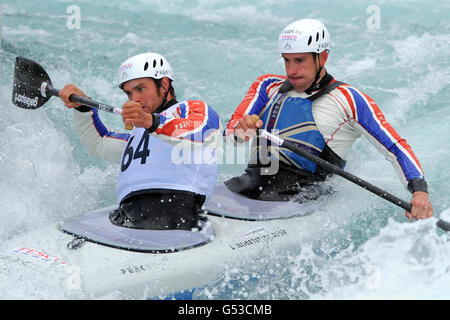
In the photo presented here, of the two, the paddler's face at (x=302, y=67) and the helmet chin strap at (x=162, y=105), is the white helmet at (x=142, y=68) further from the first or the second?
the paddler's face at (x=302, y=67)

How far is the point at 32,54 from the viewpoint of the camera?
8.12 metres

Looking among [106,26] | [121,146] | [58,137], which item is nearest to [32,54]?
[106,26]

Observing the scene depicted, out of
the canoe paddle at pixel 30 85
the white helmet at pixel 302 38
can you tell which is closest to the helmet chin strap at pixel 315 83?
the white helmet at pixel 302 38

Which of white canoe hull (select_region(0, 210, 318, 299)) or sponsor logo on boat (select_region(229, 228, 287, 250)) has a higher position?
sponsor logo on boat (select_region(229, 228, 287, 250))

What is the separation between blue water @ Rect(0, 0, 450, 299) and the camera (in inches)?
133

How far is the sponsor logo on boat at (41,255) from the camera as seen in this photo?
3.04 meters

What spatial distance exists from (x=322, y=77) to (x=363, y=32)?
6.45m

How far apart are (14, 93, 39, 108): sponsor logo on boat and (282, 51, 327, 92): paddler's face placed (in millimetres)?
1677

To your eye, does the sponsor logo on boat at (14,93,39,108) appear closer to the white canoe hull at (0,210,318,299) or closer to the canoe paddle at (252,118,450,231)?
the white canoe hull at (0,210,318,299)

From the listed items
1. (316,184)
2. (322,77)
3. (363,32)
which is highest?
(363,32)

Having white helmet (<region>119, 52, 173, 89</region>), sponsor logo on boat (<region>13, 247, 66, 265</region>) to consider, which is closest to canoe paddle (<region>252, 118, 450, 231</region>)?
white helmet (<region>119, 52, 173, 89</region>)

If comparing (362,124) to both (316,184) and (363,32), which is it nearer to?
(316,184)

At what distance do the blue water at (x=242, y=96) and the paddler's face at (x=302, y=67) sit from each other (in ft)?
2.54

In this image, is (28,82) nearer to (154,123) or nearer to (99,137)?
(99,137)
